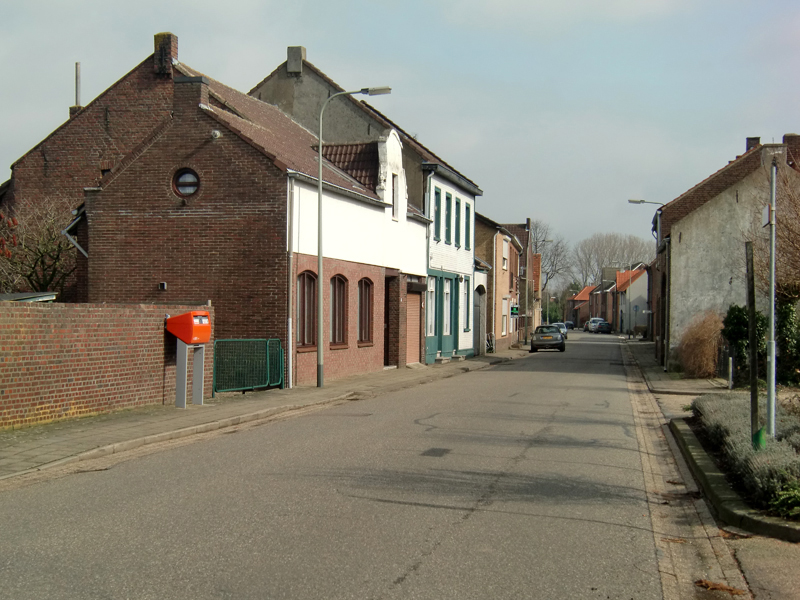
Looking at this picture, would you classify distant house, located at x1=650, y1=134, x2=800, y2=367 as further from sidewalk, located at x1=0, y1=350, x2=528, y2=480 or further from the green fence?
the green fence

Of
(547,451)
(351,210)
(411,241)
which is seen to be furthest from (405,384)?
(547,451)

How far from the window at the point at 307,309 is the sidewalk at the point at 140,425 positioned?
1308mm

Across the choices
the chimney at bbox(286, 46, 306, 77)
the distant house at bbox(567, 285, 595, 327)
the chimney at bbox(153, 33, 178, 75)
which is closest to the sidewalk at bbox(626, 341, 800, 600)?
the chimney at bbox(153, 33, 178, 75)

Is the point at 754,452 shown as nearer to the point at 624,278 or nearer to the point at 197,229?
the point at 197,229

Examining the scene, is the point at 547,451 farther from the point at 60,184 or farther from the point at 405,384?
the point at 60,184

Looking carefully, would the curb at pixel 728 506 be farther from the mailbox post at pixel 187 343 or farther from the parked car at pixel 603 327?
the parked car at pixel 603 327

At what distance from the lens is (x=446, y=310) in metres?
33.3

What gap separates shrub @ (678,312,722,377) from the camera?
79.9 feet

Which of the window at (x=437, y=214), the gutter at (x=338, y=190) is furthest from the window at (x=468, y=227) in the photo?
the gutter at (x=338, y=190)

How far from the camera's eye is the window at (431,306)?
101ft

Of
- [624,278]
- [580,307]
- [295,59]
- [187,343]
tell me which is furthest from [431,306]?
[580,307]

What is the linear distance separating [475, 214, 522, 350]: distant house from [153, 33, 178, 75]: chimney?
746 inches

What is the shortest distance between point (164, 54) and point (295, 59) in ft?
19.0

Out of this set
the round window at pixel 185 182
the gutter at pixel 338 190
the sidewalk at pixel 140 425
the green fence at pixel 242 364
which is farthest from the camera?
the round window at pixel 185 182
